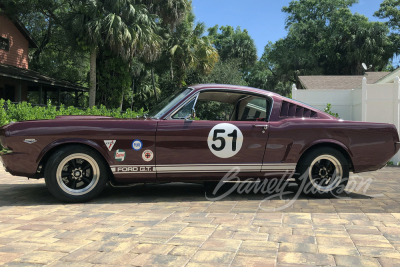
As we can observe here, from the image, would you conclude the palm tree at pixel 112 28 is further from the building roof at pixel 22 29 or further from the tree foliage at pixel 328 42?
the tree foliage at pixel 328 42

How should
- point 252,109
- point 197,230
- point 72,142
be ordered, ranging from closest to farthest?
1. point 197,230
2. point 72,142
3. point 252,109

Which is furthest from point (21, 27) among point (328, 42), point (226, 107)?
point (328, 42)

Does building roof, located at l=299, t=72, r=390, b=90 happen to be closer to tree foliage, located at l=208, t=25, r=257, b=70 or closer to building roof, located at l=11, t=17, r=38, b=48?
building roof, located at l=11, t=17, r=38, b=48

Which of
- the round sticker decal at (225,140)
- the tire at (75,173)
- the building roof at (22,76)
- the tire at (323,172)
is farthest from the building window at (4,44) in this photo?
the tire at (323,172)

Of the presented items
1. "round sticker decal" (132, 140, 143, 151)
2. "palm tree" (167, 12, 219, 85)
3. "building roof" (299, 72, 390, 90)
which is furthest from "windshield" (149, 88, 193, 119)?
"palm tree" (167, 12, 219, 85)

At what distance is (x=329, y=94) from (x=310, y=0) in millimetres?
44957

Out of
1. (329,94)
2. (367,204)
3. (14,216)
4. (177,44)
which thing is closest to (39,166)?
(14,216)

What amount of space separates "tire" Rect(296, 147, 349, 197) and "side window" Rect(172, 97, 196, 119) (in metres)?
1.68

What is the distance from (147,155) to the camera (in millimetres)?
4695

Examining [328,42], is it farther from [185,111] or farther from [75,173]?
[75,173]

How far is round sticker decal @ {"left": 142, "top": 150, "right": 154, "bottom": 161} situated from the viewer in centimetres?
469

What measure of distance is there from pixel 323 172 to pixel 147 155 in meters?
2.43

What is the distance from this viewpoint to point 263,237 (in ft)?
10.8

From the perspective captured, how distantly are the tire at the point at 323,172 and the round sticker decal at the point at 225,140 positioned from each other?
96 centimetres
